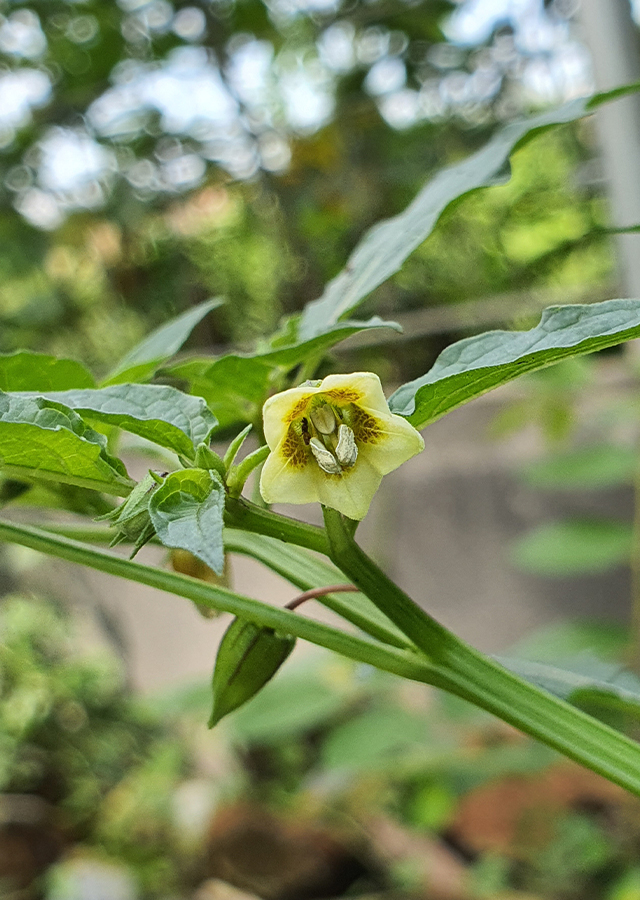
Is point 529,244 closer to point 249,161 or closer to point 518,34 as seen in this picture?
point 518,34

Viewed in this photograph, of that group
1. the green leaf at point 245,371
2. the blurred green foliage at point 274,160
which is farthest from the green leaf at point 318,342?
the blurred green foliage at point 274,160

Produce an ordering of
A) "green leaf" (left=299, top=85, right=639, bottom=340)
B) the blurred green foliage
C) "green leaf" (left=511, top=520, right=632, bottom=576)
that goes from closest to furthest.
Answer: "green leaf" (left=299, top=85, right=639, bottom=340), "green leaf" (left=511, top=520, right=632, bottom=576), the blurred green foliage

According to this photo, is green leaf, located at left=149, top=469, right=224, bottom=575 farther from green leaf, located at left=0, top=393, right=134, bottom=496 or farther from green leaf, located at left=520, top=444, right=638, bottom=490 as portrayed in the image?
green leaf, located at left=520, top=444, right=638, bottom=490

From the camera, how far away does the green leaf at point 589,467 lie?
2.56 ft

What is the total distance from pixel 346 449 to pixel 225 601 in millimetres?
35

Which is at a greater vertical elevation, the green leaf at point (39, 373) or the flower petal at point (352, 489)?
the green leaf at point (39, 373)

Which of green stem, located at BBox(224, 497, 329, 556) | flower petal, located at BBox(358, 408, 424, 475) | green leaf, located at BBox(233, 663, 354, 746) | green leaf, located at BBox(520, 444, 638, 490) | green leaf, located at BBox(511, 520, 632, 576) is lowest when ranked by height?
green leaf, located at BBox(233, 663, 354, 746)

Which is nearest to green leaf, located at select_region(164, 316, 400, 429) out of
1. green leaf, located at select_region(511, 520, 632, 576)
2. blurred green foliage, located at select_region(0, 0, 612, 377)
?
green leaf, located at select_region(511, 520, 632, 576)

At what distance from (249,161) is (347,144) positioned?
0.51ft

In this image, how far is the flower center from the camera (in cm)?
15

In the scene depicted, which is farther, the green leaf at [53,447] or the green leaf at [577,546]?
the green leaf at [577,546]

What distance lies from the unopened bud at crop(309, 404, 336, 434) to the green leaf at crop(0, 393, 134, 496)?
0.04 meters

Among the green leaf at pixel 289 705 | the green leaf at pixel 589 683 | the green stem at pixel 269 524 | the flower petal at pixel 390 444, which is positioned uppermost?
the flower petal at pixel 390 444

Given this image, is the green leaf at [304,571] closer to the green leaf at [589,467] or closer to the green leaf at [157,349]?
the green leaf at [157,349]
